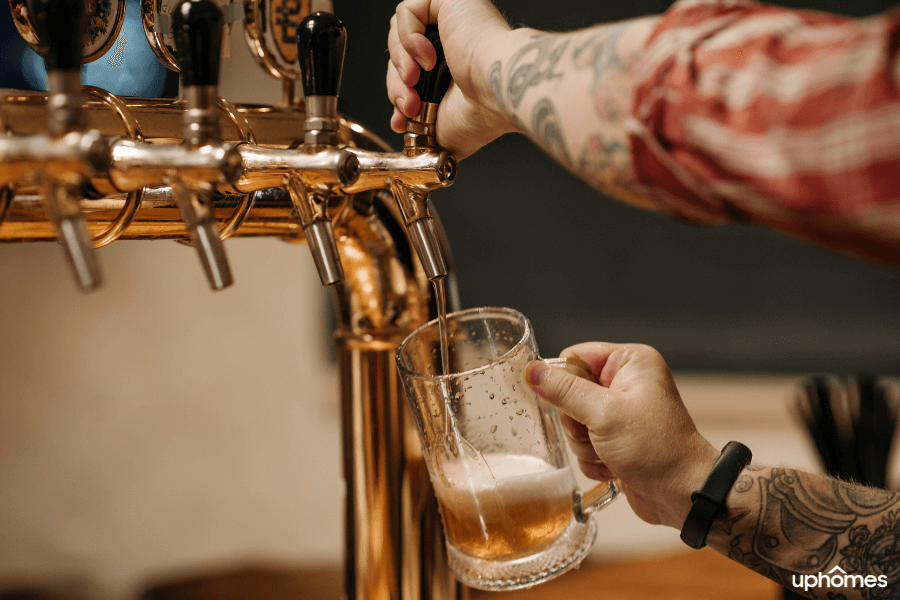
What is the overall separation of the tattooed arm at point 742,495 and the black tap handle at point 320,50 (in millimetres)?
389

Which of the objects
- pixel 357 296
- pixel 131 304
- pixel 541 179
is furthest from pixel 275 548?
pixel 357 296

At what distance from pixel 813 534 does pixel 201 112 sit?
0.77 meters

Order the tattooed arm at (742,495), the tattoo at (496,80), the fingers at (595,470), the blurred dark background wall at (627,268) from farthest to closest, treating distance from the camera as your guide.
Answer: the blurred dark background wall at (627,268), the fingers at (595,470), the tattooed arm at (742,495), the tattoo at (496,80)

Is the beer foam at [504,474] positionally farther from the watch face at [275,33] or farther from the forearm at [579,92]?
the watch face at [275,33]

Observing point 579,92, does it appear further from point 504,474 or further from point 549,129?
point 504,474

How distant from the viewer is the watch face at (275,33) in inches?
29.2

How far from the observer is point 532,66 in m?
0.57

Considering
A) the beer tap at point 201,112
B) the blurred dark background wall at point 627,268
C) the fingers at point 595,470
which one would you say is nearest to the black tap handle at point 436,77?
the beer tap at point 201,112

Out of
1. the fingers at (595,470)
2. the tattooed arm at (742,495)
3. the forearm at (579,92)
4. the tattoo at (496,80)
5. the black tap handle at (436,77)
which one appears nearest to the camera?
the forearm at (579,92)

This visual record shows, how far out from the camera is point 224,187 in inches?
23.9

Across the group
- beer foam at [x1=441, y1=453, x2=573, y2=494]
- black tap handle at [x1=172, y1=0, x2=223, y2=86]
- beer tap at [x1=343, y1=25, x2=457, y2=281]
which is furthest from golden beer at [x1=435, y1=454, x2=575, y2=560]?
black tap handle at [x1=172, y1=0, x2=223, y2=86]

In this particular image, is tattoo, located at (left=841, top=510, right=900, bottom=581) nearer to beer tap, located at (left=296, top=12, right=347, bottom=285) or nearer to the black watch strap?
the black watch strap

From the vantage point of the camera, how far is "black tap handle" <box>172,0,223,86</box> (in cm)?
49

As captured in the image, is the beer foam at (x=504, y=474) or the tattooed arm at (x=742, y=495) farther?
the tattooed arm at (x=742, y=495)
